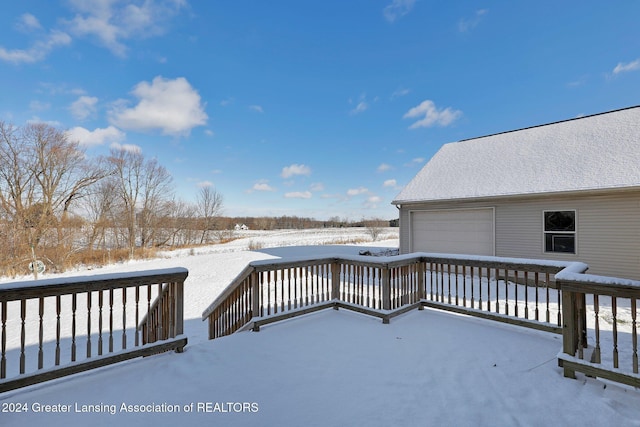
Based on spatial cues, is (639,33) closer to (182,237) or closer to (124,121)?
(124,121)

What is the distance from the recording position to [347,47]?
32.2 feet

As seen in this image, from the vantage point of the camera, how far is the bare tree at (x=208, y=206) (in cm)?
2949

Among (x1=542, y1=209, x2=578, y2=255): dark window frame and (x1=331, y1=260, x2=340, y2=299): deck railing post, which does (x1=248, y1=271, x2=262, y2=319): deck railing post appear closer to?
(x1=331, y1=260, x2=340, y2=299): deck railing post

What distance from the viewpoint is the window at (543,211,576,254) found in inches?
299

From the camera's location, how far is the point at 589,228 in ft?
23.9

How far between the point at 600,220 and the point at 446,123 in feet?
29.0

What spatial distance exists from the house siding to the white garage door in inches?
13.6

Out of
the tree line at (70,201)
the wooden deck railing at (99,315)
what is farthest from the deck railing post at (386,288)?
the tree line at (70,201)

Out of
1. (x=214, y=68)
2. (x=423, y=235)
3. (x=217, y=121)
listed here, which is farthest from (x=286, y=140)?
(x=423, y=235)

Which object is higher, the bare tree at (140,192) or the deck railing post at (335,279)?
the bare tree at (140,192)

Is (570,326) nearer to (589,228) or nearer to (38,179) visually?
(589,228)

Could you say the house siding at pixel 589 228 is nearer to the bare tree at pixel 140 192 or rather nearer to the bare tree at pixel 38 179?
the bare tree at pixel 38 179

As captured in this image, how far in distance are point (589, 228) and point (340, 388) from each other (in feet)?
28.7

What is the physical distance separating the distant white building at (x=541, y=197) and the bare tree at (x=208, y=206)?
2443 cm
